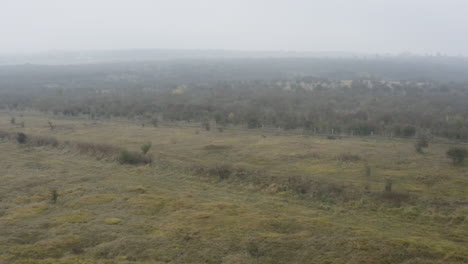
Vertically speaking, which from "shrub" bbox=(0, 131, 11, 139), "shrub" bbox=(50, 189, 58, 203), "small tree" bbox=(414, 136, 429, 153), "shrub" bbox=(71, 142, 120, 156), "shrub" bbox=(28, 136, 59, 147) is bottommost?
"shrub" bbox=(0, 131, 11, 139)

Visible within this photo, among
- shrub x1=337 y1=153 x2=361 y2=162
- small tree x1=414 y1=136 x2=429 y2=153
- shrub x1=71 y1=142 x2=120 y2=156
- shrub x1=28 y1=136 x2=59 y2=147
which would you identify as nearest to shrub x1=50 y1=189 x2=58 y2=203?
shrub x1=71 y1=142 x2=120 y2=156

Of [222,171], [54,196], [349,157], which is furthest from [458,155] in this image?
[54,196]

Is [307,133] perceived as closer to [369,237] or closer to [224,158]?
[224,158]

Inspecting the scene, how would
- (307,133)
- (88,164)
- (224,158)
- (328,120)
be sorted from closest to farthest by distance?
(88,164) < (224,158) < (307,133) < (328,120)

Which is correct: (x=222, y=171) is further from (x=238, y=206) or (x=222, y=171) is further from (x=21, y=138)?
(x=21, y=138)

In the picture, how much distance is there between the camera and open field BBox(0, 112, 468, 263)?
2486 cm

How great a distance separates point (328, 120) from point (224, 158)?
39804 millimetres

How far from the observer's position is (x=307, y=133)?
78438mm

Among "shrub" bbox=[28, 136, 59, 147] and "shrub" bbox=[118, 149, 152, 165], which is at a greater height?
"shrub" bbox=[118, 149, 152, 165]

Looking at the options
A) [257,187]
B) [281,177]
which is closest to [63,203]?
[257,187]

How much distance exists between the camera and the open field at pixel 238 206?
2486cm

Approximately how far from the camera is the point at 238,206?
34.0 meters

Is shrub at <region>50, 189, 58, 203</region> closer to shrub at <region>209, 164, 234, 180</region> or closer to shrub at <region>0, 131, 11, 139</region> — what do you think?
shrub at <region>209, 164, 234, 180</region>

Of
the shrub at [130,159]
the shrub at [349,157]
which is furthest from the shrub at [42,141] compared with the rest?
the shrub at [349,157]
